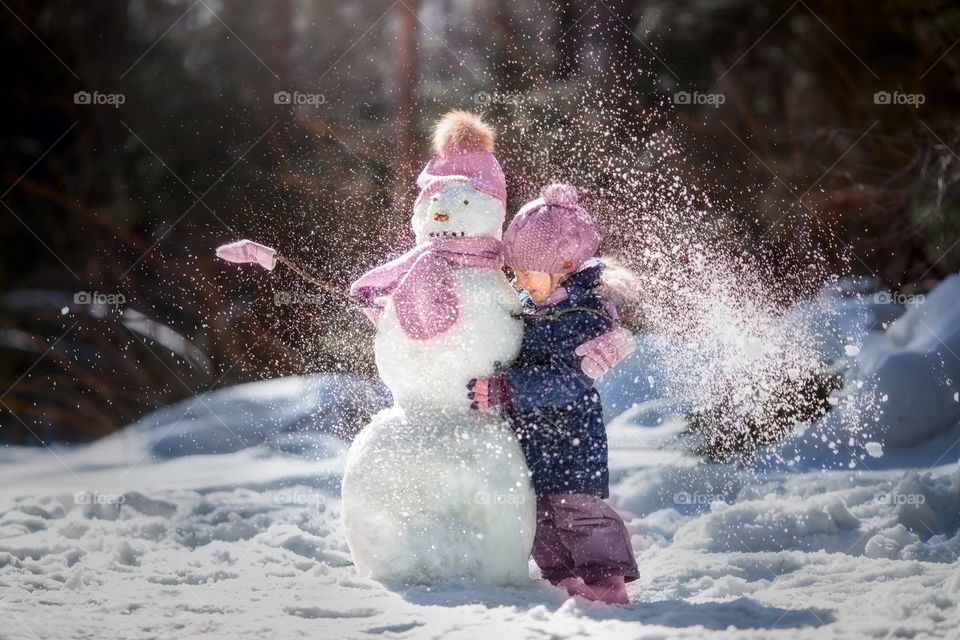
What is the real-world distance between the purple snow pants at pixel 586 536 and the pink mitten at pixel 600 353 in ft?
0.94

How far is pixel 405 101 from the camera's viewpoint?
4023 millimetres

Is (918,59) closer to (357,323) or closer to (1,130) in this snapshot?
(357,323)

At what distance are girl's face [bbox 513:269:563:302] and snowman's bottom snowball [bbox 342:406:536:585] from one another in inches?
14.1

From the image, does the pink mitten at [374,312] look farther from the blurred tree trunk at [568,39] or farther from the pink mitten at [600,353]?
the blurred tree trunk at [568,39]

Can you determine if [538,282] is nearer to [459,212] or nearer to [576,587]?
[459,212]

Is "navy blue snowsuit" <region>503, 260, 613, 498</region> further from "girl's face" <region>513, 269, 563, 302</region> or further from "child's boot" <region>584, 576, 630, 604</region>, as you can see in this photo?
"child's boot" <region>584, 576, 630, 604</region>

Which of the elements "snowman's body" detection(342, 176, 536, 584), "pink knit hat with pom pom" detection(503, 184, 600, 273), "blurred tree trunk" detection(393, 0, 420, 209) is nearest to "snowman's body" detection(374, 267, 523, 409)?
"snowman's body" detection(342, 176, 536, 584)

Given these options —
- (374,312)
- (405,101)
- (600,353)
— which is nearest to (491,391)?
(600,353)

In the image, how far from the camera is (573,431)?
7.80 ft

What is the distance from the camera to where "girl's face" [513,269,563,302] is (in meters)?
2.47

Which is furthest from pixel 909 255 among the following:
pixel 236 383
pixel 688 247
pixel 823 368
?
pixel 236 383

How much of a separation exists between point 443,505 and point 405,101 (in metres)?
2.14

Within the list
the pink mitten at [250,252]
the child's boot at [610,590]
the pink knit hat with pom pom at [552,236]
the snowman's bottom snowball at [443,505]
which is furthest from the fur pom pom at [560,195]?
the child's boot at [610,590]

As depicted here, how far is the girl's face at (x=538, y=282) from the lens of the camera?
2.47 m
